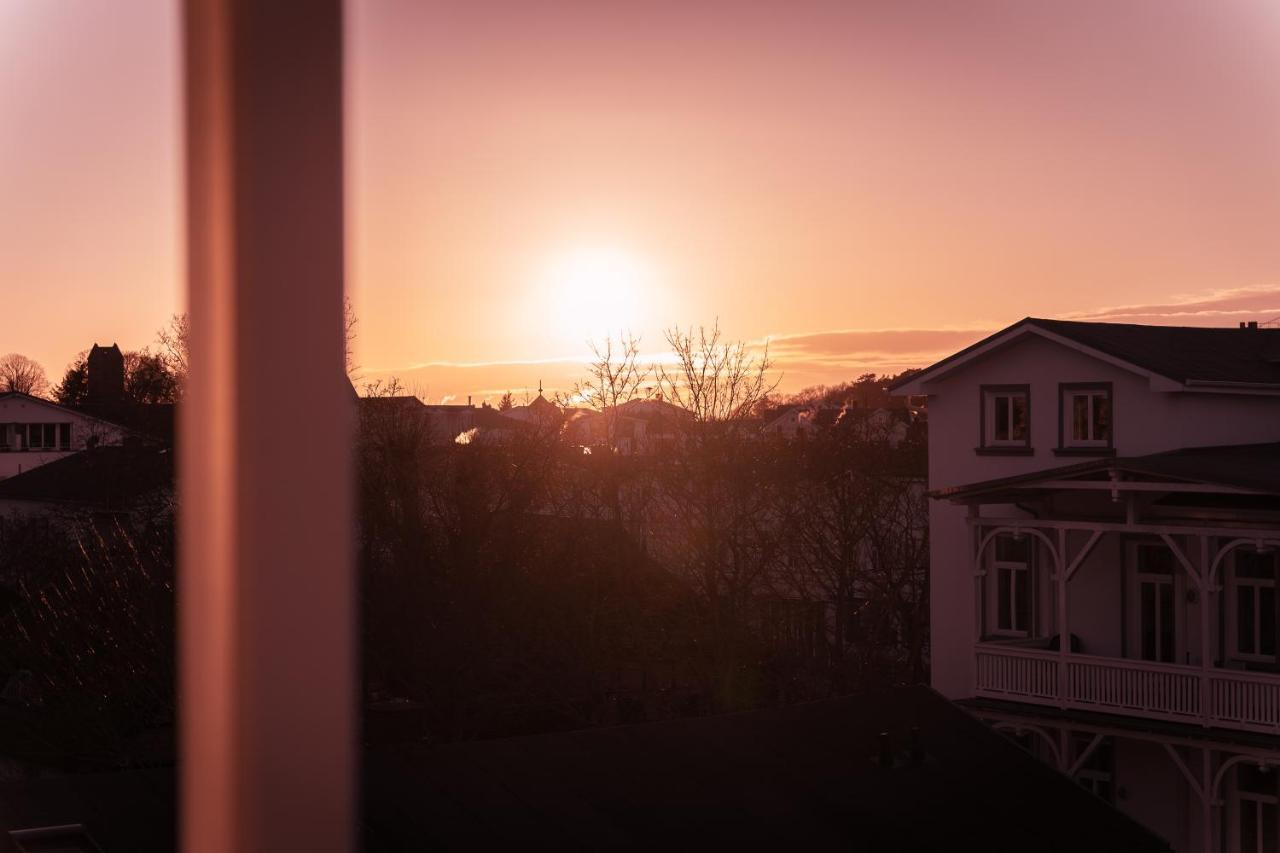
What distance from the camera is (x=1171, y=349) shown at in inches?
966

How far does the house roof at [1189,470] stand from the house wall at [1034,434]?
52cm

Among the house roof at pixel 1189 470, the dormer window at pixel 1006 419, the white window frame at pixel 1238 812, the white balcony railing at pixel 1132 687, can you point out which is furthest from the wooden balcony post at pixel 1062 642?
the dormer window at pixel 1006 419

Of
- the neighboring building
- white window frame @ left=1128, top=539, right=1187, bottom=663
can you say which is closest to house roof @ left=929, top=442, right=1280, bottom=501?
the neighboring building

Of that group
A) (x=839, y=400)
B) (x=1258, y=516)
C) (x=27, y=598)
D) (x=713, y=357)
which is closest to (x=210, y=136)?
(x=1258, y=516)

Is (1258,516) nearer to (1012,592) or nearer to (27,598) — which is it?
(1012,592)

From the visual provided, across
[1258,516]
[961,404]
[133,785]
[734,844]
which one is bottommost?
[734,844]

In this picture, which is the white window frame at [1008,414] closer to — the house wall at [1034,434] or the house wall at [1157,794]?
the house wall at [1034,434]

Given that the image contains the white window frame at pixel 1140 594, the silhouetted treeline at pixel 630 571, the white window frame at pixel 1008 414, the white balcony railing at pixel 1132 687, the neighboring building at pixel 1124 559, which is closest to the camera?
the white balcony railing at pixel 1132 687

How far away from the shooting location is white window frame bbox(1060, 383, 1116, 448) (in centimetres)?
2380

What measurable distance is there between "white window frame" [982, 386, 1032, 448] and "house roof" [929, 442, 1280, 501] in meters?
2.35

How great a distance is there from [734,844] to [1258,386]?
14.6 meters

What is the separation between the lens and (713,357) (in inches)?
1516

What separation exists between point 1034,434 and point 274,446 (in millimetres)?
20531

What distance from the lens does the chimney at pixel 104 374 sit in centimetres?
7369
